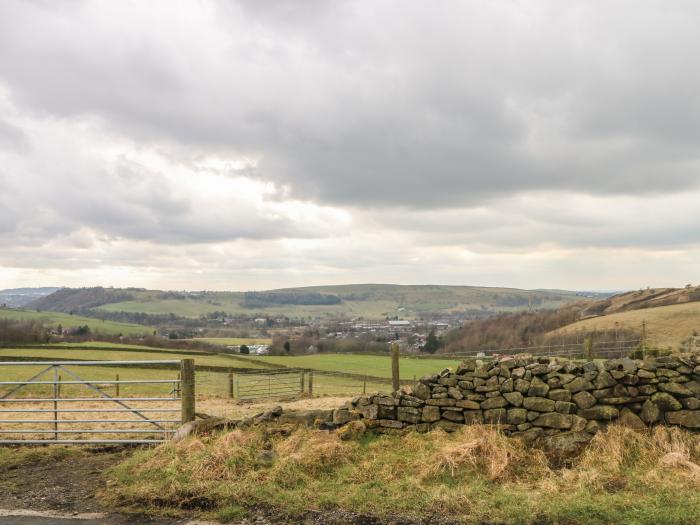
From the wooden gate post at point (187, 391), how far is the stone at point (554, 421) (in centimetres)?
631

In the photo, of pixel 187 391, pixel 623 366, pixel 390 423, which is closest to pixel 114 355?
pixel 187 391

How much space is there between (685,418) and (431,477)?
4412 millimetres

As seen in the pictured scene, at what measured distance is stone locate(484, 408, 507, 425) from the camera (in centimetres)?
915

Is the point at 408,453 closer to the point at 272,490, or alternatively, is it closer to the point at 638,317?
the point at 272,490

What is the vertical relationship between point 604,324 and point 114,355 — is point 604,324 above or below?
above

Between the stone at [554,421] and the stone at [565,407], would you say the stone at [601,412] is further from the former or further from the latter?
the stone at [554,421]

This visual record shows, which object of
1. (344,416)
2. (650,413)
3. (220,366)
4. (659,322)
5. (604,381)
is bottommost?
(220,366)

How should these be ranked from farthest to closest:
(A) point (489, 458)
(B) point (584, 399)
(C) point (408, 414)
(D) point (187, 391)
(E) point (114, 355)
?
(E) point (114, 355)
(D) point (187, 391)
(C) point (408, 414)
(B) point (584, 399)
(A) point (489, 458)

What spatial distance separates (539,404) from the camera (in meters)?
8.90

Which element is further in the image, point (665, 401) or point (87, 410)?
point (87, 410)

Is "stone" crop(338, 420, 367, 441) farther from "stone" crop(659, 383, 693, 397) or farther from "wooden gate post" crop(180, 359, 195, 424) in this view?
"stone" crop(659, 383, 693, 397)

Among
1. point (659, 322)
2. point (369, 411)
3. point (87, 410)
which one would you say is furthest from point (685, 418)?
point (659, 322)

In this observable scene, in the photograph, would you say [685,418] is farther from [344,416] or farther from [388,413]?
[344,416]

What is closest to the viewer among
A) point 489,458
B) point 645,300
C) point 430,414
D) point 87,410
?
point 489,458
